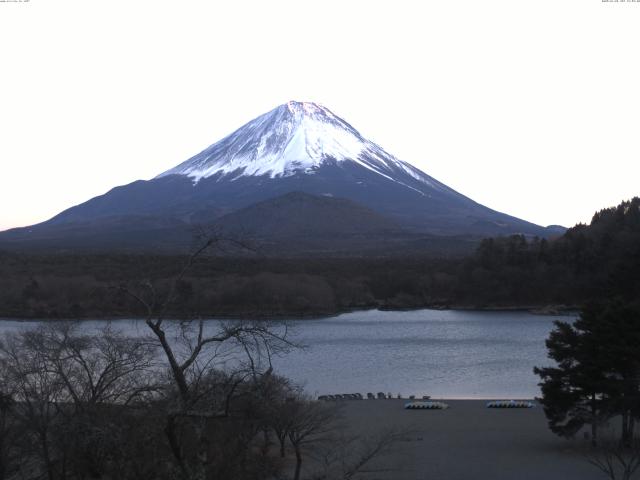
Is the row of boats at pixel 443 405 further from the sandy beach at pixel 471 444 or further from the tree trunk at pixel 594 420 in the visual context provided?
the tree trunk at pixel 594 420

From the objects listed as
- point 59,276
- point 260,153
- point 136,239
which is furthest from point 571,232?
point 260,153

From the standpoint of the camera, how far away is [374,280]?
5338cm

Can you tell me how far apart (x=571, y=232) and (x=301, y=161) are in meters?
62.5

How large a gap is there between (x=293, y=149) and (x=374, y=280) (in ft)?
206

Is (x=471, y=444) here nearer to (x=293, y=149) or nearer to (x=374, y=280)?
(x=374, y=280)

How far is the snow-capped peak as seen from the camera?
11350cm

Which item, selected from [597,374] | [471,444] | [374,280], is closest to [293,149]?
[374,280]

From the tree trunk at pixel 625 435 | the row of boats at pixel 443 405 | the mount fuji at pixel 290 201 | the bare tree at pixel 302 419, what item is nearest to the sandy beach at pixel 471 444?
the row of boats at pixel 443 405

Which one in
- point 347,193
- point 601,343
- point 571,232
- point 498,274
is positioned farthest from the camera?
point 347,193

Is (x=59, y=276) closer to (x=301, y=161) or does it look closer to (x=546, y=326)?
(x=546, y=326)

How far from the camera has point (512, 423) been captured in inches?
592

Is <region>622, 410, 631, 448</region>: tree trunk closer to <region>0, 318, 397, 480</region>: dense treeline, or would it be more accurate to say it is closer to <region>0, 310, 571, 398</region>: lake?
<region>0, 318, 397, 480</region>: dense treeline

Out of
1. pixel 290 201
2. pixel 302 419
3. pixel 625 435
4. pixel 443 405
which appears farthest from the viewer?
pixel 290 201

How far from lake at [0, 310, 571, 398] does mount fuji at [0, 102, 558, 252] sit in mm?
39928
